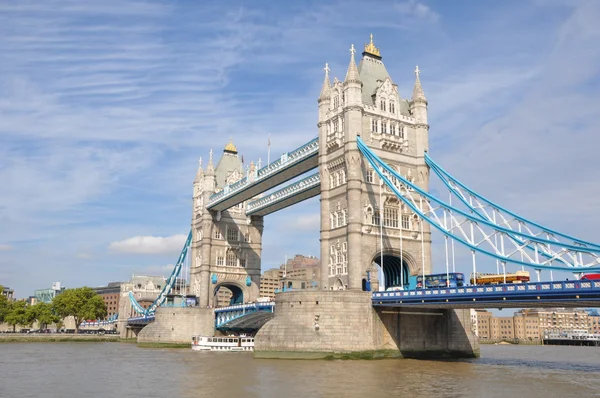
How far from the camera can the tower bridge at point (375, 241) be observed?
42.2 m

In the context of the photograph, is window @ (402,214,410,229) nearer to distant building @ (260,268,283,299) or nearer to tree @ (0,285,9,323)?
tree @ (0,285,9,323)

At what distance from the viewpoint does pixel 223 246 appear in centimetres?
8662

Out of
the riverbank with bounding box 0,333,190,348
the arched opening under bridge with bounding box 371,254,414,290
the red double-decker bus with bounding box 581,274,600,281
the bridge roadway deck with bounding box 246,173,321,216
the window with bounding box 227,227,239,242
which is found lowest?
the riverbank with bounding box 0,333,190,348

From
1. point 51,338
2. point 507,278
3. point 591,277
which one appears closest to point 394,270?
point 507,278

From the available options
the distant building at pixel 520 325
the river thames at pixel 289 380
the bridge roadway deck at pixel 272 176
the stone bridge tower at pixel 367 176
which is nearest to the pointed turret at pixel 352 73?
the stone bridge tower at pixel 367 176

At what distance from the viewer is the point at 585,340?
5364 inches

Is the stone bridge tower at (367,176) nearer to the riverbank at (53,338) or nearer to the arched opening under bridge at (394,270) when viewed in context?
the arched opening under bridge at (394,270)

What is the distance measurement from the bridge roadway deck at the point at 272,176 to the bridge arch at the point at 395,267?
12.4m

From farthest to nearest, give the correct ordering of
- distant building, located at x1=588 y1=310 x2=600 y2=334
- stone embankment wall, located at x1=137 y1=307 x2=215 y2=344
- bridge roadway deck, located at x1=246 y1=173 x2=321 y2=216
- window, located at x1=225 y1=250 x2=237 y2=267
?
1. distant building, located at x1=588 y1=310 x2=600 y2=334
2. window, located at x1=225 y1=250 x2=237 y2=267
3. stone embankment wall, located at x1=137 y1=307 x2=215 y2=344
4. bridge roadway deck, located at x1=246 y1=173 x2=321 y2=216

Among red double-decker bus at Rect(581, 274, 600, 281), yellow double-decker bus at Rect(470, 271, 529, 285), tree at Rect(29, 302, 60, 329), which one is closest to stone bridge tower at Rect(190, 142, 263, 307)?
tree at Rect(29, 302, 60, 329)

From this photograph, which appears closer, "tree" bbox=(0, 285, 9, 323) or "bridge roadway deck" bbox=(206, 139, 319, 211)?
"bridge roadway deck" bbox=(206, 139, 319, 211)

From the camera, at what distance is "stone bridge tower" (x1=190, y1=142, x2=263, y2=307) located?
85.4 metres

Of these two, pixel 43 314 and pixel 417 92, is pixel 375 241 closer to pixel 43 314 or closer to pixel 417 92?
pixel 417 92

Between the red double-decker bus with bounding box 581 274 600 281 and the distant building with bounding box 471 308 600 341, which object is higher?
the red double-decker bus with bounding box 581 274 600 281
